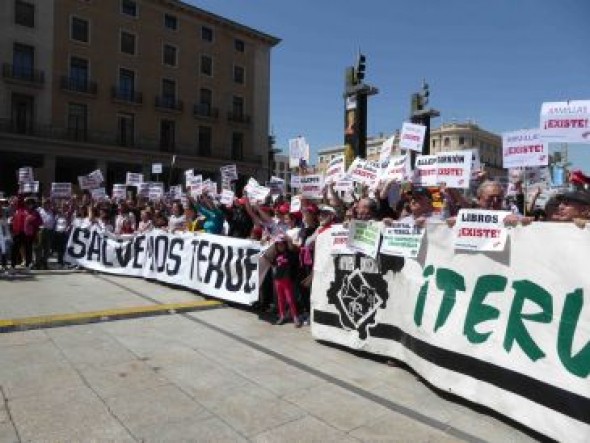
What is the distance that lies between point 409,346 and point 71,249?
9.66 m

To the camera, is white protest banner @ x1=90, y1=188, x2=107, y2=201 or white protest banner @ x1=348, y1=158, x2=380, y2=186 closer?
white protest banner @ x1=348, y1=158, x2=380, y2=186

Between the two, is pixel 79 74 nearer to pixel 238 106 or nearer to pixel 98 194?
pixel 238 106

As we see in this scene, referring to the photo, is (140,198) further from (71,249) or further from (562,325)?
(562,325)

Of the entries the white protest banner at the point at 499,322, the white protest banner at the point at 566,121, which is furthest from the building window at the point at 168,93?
the white protest banner at the point at 566,121

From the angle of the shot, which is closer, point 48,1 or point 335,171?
point 335,171

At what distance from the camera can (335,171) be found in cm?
824

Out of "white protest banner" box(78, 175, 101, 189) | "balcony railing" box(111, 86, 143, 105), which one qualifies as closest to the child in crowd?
"white protest banner" box(78, 175, 101, 189)

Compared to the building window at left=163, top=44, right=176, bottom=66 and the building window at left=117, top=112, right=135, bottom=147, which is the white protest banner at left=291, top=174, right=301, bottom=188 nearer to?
the building window at left=117, top=112, right=135, bottom=147

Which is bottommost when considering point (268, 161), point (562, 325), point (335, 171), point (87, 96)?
point (562, 325)

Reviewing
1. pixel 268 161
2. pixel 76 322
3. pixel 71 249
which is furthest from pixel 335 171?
pixel 268 161

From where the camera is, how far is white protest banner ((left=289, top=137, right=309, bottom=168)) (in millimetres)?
11188

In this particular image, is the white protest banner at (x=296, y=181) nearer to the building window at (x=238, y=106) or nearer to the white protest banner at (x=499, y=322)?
the white protest banner at (x=499, y=322)

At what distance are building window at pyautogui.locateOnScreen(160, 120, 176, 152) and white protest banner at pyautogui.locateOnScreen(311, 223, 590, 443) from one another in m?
45.7

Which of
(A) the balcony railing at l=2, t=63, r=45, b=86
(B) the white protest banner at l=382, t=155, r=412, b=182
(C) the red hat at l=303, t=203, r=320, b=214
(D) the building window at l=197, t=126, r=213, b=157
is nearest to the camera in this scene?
(B) the white protest banner at l=382, t=155, r=412, b=182
